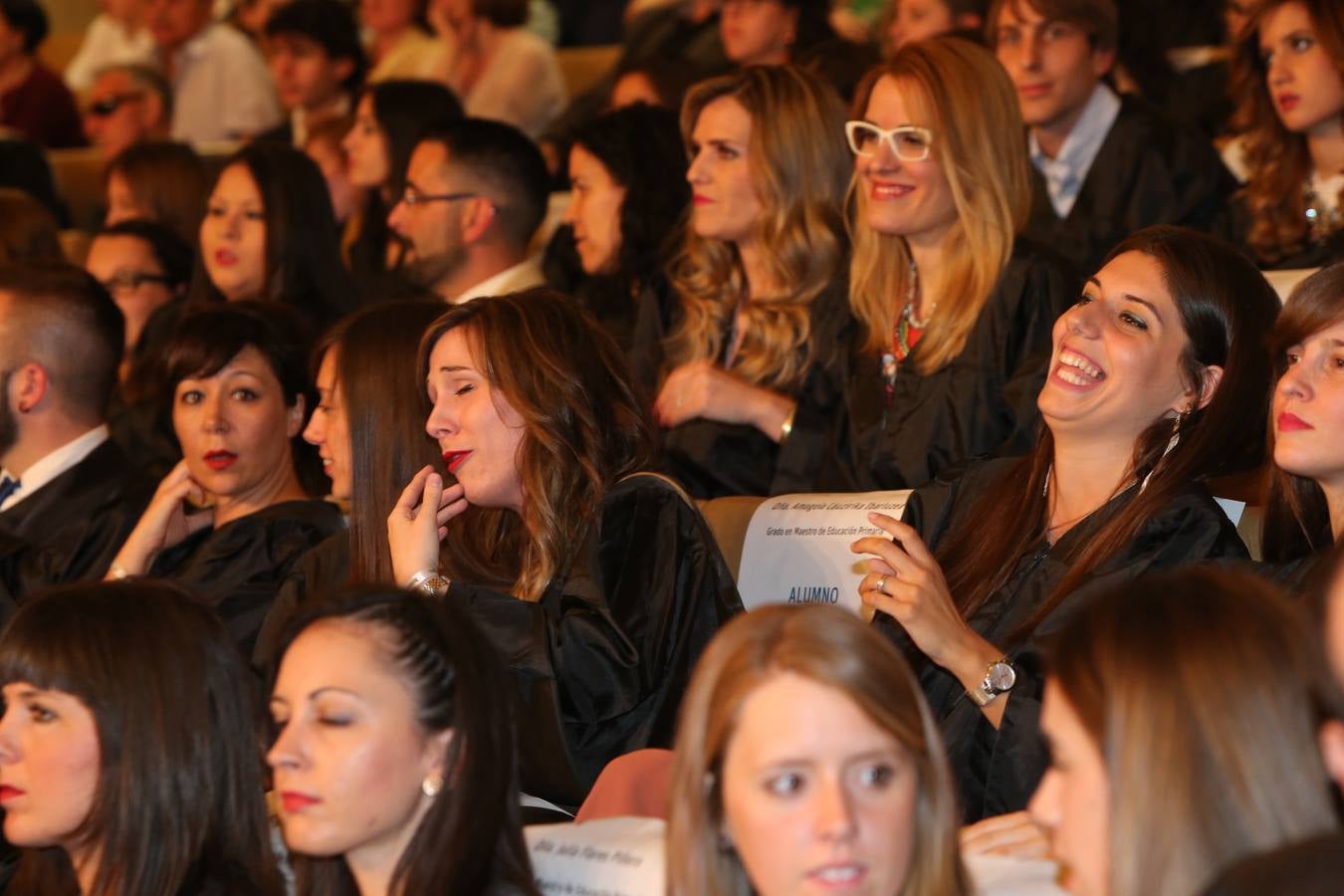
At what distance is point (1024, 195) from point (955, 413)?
49cm

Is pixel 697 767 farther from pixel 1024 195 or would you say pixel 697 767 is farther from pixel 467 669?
pixel 1024 195

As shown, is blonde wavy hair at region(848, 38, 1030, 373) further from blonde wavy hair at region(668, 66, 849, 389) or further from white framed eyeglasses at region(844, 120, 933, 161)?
blonde wavy hair at region(668, 66, 849, 389)

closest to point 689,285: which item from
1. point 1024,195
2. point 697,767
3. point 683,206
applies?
point 683,206

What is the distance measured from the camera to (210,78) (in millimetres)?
8305

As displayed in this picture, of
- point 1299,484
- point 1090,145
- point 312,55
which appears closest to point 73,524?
point 1090,145

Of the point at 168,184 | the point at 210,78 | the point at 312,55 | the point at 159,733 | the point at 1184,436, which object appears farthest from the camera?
the point at 210,78

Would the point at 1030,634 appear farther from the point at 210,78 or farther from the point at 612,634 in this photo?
the point at 210,78

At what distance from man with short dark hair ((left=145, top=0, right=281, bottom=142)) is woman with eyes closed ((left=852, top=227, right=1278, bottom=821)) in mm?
5518

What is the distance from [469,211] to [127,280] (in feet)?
3.59

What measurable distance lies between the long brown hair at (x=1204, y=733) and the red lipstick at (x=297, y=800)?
3.35 feet

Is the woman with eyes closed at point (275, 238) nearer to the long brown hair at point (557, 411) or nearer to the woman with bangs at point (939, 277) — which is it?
the woman with bangs at point (939, 277)

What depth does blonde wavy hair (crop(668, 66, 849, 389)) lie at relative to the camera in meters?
4.48

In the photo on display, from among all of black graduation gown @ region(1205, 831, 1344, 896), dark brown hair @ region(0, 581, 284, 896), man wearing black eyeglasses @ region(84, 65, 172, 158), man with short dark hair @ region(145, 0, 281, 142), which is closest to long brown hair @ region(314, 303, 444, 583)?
dark brown hair @ region(0, 581, 284, 896)

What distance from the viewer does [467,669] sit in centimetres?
263
